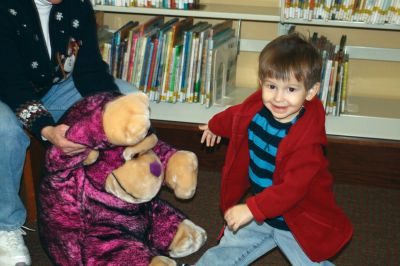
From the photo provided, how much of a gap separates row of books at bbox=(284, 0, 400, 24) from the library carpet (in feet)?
2.27

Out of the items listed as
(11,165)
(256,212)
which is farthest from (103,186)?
(256,212)

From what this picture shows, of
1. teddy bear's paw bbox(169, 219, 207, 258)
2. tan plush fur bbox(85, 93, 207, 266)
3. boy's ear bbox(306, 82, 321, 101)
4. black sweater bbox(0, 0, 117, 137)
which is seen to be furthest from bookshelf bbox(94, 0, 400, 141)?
boy's ear bbox(306, 82, 321, 101)

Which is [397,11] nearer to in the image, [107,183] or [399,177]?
[399,177]

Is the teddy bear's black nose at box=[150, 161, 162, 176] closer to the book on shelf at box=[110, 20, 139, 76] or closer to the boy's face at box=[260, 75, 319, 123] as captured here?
the boy's face at box=[260, 75, 319, 123]

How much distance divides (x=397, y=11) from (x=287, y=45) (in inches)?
37.2

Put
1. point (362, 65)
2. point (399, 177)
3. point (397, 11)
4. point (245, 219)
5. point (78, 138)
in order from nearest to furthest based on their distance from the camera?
point (245, 219) < point (78, 138) < point (397, 11) < point (399, 177) < point (362, 65)

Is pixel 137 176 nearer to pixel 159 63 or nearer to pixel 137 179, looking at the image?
pixel 137 179

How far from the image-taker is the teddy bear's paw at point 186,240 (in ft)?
5.29

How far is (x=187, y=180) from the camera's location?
146cm

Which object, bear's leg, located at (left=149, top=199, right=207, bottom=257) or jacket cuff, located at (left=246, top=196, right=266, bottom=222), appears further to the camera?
bear's leg, located at (left=149, top=199, right=207, bottom=257)

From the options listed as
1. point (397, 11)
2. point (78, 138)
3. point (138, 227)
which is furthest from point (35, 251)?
point (397, 11)

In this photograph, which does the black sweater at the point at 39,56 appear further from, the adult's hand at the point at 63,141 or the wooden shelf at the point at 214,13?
the wooden shelf at the point at 214,13

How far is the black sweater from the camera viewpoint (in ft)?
5.09

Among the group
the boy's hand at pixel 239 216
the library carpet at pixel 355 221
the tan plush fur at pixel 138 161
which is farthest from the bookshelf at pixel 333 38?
the boy's hand at pixel 239 216
